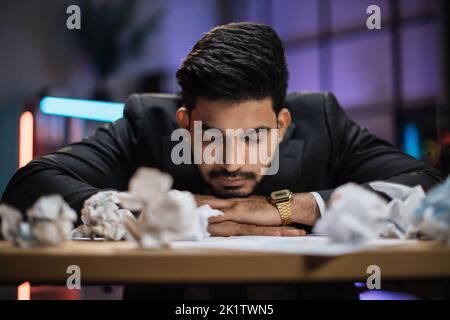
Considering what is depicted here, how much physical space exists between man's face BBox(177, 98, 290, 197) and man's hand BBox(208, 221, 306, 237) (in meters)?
0.13

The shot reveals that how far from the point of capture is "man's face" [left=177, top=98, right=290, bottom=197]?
114 cm

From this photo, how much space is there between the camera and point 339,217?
65 cm

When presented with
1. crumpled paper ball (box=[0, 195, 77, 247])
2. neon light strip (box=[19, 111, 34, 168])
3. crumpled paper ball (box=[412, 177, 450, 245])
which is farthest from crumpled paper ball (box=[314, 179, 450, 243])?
neon light strip (box=[19, 111, 34, 168])

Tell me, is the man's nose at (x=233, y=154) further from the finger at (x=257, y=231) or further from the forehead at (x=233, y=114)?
the finger at (x=257, y=231)

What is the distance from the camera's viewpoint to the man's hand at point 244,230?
1.01m

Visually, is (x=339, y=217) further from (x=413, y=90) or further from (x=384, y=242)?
(x=413, y=90)

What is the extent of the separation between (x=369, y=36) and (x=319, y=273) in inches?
168

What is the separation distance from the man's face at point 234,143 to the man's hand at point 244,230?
13 centimetres

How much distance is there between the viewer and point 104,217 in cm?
86

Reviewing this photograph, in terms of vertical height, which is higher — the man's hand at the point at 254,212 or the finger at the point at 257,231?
the man's hand at the point at 254,212

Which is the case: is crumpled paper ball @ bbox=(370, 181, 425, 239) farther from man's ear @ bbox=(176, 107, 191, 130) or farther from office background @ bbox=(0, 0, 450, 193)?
office background @ bbox=(0, 0, 450, 193)

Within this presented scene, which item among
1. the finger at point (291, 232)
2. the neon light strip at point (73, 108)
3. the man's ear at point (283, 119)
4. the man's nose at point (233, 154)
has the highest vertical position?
the neon light strip at point (73, 108)

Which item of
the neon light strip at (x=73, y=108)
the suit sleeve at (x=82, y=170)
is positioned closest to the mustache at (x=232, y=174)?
the suit sleeve at (x=82, y=170)
